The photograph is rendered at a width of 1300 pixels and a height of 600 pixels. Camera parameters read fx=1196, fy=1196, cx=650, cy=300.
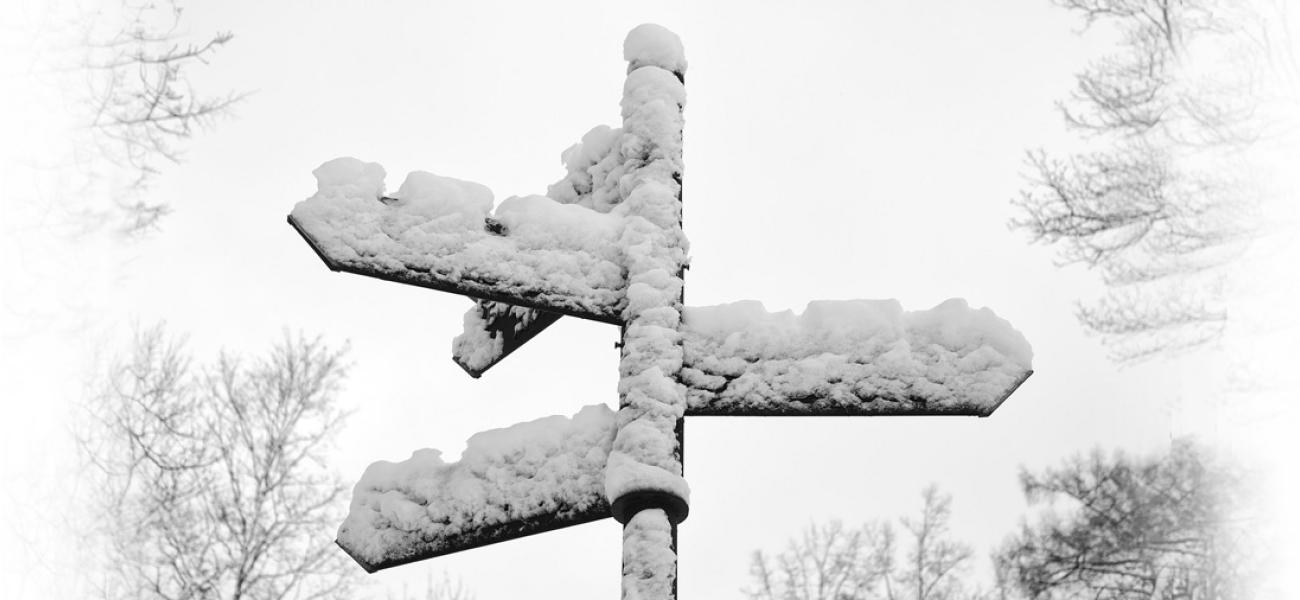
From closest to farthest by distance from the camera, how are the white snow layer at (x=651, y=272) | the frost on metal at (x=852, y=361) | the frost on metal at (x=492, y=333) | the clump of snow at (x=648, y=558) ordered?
the clump of snow at (x=648, y=558) → the white snow layer at (x=651, y=272) → the frost on metal at (x=852, y=361) → the frost on metal at (x=492, y=333)

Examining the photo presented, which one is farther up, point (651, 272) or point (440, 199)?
point (440, 199)

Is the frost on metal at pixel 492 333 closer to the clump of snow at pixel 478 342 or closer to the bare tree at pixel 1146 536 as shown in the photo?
the clump of snow at pixel 478 342

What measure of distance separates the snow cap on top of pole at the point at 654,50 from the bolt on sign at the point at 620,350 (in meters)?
0.46

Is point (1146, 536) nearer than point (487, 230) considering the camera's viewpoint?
No

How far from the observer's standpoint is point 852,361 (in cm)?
263

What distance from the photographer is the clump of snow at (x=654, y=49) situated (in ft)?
10.2

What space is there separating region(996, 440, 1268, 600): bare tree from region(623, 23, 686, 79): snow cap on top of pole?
5.98 m

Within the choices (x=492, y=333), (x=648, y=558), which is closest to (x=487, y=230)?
(x=492, y=333)

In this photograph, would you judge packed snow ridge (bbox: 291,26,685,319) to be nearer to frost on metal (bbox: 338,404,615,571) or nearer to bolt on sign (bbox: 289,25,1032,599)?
bolt on sign (bbox: 289,25,1032,599)

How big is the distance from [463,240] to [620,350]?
43 cm

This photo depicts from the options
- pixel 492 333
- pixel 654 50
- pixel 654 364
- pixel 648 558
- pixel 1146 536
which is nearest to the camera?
pixel 648 558

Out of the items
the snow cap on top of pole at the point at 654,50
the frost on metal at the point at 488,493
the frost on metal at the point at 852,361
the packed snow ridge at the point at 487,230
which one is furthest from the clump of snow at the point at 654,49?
the frost on metal at the point at 488,493

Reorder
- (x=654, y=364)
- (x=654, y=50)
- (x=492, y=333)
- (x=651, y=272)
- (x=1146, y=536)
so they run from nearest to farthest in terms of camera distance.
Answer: (x=654, y=364) → (x=651, y=272) → (x=654, y=50) → (x=492, y=333) → (x=1146, y=536)

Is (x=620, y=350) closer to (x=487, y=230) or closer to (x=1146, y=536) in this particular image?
(x=487, y=230)
